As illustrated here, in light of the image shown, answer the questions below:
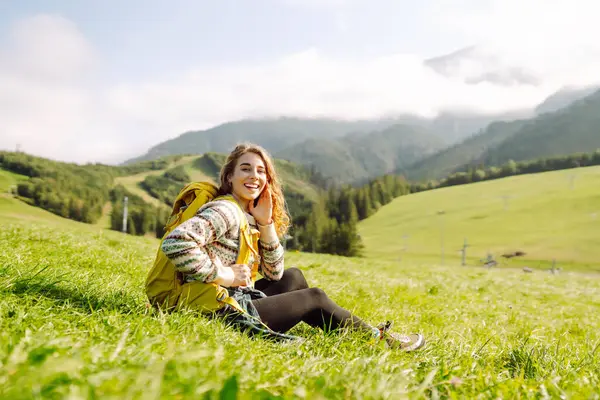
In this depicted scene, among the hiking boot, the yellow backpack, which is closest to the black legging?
the hiking boot

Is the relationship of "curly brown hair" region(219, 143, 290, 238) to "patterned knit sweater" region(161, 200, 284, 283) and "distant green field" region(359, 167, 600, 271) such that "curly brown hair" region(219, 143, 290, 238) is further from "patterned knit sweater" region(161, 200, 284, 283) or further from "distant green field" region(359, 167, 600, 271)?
"distant green field" region(359, 167, 600, 271)

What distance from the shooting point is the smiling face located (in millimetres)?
5383

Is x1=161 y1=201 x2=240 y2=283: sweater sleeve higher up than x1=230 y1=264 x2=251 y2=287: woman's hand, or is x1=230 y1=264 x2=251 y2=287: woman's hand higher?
x1=161 y1=201 x2=240 y2=283: sweater sleeve

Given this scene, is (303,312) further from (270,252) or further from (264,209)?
(264,209)

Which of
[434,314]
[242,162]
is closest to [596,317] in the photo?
[434,314]

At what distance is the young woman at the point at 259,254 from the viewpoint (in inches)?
Answer: 171

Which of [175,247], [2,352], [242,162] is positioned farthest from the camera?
[242,162]

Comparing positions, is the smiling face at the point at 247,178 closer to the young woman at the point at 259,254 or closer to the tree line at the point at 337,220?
the young woman at the point at 259,254

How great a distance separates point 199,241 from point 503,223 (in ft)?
476

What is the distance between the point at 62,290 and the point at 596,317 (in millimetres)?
13166

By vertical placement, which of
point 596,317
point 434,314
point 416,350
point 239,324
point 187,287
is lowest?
point 596,317

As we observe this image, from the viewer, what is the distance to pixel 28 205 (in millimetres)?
184500

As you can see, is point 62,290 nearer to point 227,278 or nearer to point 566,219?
point 227,278

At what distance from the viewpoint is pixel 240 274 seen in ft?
15.7
